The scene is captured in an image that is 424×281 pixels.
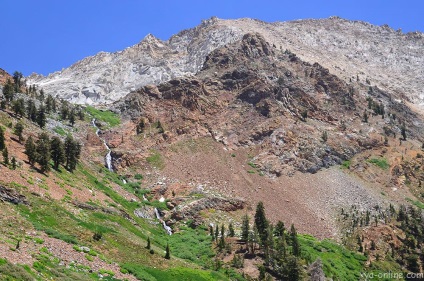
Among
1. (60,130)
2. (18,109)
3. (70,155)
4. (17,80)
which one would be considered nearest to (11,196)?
(70,155)

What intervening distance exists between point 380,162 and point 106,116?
2630 inches

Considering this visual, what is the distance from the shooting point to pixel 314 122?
10931cm

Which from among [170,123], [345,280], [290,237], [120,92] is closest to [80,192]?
[290,237]

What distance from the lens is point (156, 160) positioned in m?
87.6

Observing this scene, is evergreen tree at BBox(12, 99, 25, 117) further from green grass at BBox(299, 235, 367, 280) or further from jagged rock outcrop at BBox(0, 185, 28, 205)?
green grass at BBox(299, 235, 367, 280)

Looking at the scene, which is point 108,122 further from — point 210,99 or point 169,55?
point 169,55

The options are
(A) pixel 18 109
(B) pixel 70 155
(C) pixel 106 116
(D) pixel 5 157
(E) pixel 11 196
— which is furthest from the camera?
(C) pixel 106 116

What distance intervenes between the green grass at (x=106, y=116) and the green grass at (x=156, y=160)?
2001 centimetres

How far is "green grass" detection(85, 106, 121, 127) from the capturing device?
346ft

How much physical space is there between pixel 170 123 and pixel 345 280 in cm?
5709

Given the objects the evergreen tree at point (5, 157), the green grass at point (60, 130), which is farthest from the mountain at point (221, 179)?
the green grass at point (60, 130)

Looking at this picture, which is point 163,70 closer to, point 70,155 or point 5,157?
point 70,155

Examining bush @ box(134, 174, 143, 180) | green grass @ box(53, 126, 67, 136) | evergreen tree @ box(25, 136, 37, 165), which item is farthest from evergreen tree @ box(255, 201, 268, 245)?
green grass @ box(53, 126, 67, 136)

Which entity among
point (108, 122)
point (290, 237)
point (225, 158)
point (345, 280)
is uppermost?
point (108, 122)
